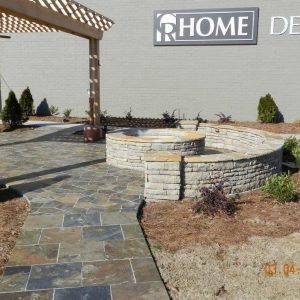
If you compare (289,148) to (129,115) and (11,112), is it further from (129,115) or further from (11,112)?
(11,112)

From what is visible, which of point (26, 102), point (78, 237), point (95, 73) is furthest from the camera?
point (26, 102)

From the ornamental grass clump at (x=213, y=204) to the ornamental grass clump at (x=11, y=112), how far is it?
11.2 m

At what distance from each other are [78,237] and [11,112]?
11.4 m

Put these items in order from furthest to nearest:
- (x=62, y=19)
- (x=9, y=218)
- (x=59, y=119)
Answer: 1. (x=59, y=119)
2. (x=62, y=19)
3. (x=9, y=218)

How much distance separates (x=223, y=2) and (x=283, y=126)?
6.24 meters

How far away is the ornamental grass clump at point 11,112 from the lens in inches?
608

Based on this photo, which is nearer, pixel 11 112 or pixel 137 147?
pixel 137 147

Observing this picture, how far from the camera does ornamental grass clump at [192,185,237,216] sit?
6.80 metres

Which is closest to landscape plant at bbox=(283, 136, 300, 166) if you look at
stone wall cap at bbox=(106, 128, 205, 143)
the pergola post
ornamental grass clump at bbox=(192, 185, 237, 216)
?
stone wall cap at bbox=(106, 128, 205, 143)

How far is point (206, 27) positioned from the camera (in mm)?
16953

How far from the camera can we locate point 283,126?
1620cm

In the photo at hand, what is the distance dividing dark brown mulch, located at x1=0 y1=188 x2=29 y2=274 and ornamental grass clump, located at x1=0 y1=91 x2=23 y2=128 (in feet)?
27.6

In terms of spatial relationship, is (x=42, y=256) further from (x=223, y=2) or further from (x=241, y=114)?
(x=223, y=2)
